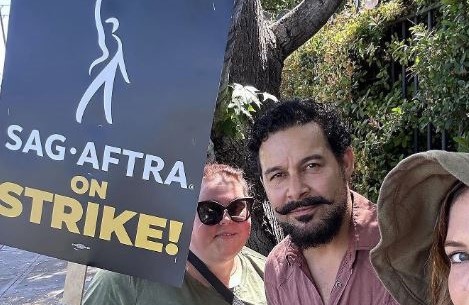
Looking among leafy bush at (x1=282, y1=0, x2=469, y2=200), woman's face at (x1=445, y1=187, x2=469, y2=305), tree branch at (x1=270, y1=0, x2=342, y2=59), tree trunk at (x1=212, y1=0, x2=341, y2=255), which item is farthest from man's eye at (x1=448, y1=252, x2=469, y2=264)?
tree branch at (x1=270, y1=0, x2=342, y2=59)

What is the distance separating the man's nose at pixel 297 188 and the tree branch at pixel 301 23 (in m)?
2.37

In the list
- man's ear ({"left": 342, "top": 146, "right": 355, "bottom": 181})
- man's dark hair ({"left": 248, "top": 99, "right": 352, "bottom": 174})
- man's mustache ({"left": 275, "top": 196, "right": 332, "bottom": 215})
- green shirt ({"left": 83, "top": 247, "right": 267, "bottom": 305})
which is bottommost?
green shirt ({"left": 83, "top": 247, "right": 267, "bottom": 305})

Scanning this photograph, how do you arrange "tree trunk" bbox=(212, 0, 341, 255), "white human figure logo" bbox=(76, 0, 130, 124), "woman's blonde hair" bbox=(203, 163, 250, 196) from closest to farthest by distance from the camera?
"white human figure logo" bbox=(76, 0, 130, 124)
"woman's blonde hair" bbox=(203, 163, 250, 196)
"tree trunk" bbox=(212, 0, 341, 255)

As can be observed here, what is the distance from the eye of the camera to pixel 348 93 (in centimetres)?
558

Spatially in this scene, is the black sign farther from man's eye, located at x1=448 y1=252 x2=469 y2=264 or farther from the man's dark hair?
man's eye, located at x1=448 y1=252 x2=469 y2=264

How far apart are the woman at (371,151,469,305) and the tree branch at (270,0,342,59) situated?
2939 millimetres

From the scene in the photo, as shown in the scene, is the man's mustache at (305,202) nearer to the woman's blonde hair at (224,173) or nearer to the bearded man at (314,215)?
the bearded man at (314,215)

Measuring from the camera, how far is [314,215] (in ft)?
7.11

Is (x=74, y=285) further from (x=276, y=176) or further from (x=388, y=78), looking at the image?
(x=388, y=78)

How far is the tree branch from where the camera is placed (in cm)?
441

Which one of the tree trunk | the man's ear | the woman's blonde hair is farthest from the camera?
the tree trunk

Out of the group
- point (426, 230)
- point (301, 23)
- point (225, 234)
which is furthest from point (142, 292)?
point (301, 23)

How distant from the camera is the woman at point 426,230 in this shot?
1.42 metres

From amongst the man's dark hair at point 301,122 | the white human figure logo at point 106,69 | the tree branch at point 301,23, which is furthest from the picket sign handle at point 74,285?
the tree branch at point 301,23
